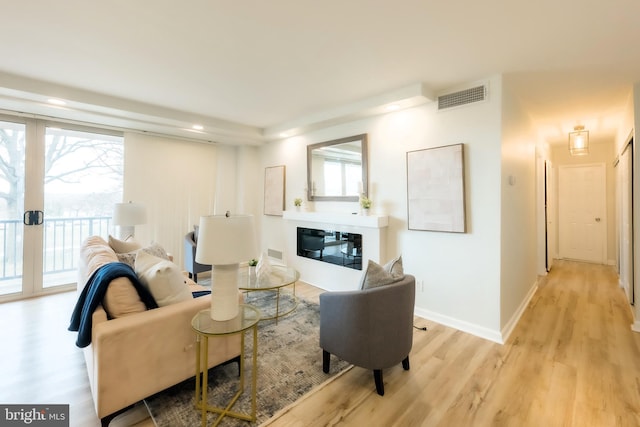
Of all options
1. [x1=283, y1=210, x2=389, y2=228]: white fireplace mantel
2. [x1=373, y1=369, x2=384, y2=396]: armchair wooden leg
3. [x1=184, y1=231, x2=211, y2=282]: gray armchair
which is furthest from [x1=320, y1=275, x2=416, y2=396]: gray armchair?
[x1=184, y1=231, x2=211, y2=282]: gray armchair

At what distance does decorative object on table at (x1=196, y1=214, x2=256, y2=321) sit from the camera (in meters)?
1.62

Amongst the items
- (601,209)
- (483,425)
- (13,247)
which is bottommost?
(483,425)

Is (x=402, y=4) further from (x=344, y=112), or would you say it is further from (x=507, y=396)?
(x=507, y=396)

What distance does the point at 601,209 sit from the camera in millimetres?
5633

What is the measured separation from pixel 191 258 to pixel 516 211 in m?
4.50

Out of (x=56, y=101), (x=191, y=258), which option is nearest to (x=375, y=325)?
(x=191, y=258)

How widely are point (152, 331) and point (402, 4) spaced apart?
256 cm

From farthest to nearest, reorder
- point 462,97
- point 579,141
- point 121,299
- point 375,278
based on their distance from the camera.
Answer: point 579,141, point 462,97, point 375,278, point 121,299

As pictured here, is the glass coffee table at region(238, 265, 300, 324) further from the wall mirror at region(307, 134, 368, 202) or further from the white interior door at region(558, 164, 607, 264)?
the white interior door at region(558, 164, 607, 264)

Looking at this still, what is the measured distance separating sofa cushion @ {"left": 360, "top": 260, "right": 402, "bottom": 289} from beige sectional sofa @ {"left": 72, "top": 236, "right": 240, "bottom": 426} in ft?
3.72

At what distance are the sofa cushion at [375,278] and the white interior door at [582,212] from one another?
618cm

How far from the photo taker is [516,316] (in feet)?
10.4

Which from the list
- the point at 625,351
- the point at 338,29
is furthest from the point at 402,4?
the point at 625,351

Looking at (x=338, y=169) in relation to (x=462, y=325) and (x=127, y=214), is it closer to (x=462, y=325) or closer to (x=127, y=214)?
(x=462, y=325)
